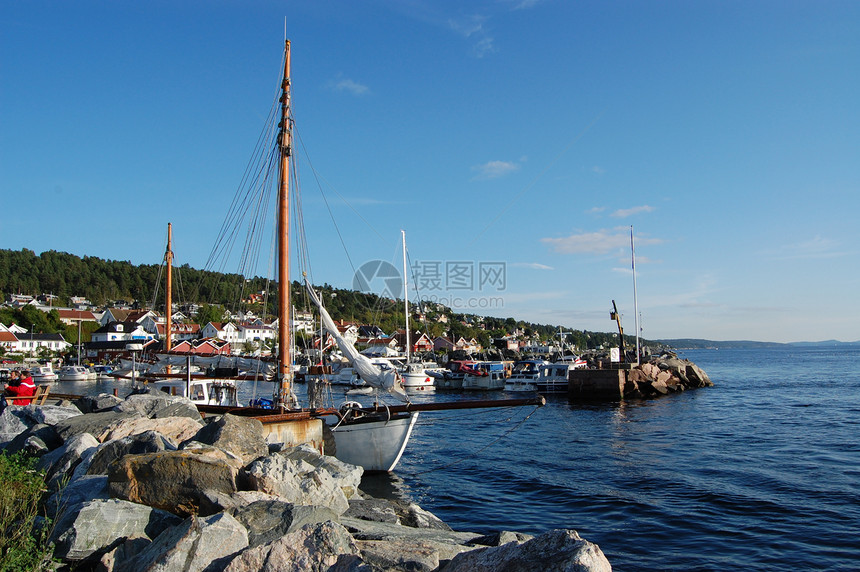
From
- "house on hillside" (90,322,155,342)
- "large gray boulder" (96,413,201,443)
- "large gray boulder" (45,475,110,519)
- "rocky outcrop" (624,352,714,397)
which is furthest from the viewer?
"house on hillside" (90,322,155,342)

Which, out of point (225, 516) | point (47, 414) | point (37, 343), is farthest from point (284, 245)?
point (37, 343)

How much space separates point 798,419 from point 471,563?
39056mm

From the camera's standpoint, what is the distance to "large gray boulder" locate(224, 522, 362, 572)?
275 inches

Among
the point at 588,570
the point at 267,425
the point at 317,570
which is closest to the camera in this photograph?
the point at 588,570

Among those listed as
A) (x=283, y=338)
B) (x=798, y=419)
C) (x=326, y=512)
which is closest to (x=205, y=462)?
(x=326, y=512)

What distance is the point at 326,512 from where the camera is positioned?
907 cm

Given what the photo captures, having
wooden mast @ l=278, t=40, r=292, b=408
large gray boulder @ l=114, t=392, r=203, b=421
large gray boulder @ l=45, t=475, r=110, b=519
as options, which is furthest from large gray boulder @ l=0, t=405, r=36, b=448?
wooden mast @ l=278, t=40, r=292, b=408

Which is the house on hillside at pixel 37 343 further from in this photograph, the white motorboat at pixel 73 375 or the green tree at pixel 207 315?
the green tree at pixel 207 315

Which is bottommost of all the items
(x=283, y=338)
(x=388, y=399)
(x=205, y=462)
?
(x=388, y=399)

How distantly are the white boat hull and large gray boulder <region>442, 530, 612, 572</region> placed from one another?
13110 millimetres

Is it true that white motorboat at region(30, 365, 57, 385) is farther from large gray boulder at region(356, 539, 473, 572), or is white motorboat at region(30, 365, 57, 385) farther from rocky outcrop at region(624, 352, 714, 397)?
large gray boulder at region(356, 539, 473, 572)

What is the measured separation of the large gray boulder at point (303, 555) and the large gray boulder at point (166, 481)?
2.16 meters

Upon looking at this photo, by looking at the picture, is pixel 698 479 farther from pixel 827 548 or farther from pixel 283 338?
pixel 283 338

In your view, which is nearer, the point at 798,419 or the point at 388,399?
the point at 798,419
